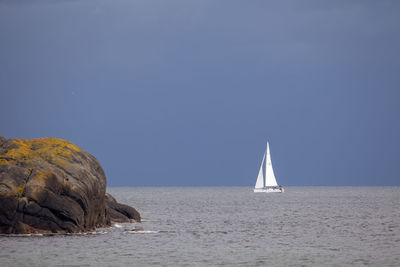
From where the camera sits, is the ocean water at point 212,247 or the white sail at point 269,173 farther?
the white sail at point 269,173

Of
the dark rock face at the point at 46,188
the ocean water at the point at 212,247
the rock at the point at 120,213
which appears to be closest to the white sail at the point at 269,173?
the rock at the point at 120,213

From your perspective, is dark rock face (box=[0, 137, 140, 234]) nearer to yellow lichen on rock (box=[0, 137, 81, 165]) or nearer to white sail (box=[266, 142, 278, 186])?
yellow lichen on rock (box=[0, 137, 81, 165])

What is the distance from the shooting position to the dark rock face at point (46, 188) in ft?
151

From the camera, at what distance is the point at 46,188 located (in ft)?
153

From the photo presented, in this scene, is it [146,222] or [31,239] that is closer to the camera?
[31,239]

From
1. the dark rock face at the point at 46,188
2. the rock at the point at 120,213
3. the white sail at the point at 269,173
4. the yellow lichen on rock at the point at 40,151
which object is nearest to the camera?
the dark rock face at the point at 46,188

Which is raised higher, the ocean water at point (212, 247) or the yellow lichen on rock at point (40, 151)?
the yellow lichen on rock at point (40, 151)

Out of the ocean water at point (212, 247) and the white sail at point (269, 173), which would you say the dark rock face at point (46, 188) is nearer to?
the ocean water at point (212, 247)

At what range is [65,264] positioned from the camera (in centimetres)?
3534

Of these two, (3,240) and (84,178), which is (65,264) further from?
(84,178)

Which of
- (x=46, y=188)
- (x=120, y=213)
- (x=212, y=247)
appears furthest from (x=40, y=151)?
(x=120, y=213)

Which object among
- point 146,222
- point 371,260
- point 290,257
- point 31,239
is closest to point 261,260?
point 290,257

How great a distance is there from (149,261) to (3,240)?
38.8ft

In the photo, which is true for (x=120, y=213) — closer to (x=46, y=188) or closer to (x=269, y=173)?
(x=46, y=188)
